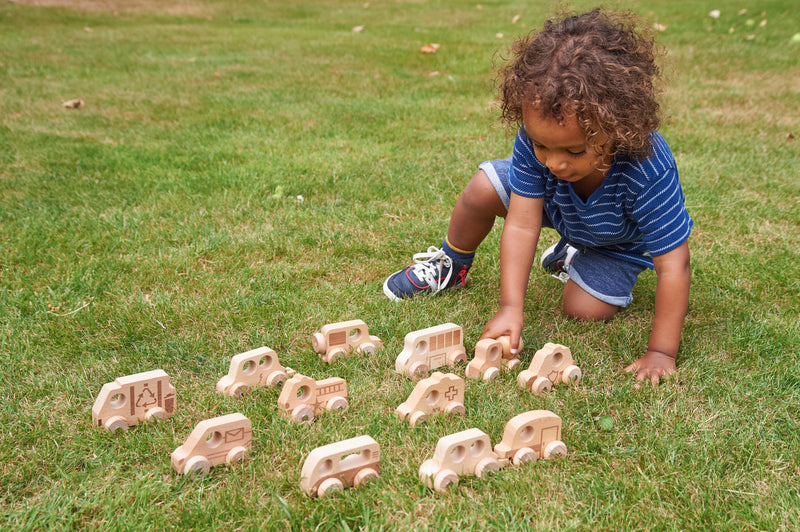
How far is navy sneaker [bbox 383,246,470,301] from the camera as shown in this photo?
9.82 feet

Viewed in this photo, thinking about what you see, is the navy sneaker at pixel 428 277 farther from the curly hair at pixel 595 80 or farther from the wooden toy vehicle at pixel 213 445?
the wooden toy vehicle at pixel 213 445

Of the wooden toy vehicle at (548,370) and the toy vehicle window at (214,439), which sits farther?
the wooden toy vehicle at (548,370)

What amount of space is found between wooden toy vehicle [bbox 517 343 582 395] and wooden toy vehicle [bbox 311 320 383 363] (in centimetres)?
54

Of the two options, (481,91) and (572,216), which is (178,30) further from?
(572,216)

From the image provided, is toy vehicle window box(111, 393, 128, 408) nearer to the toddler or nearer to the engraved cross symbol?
the engraved cross symbol

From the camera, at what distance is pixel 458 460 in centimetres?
181

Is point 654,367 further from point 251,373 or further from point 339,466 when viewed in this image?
point 251,373

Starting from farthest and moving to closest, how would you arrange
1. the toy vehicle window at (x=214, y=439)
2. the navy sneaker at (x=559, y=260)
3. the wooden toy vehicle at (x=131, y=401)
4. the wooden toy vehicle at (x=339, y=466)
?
the navy sneaker at (x=559, y=260)
the wooden toy vehicle at (x=131, y=401)
the toy vehicle window at (x=214, y=439)
the wooden toy vehicle at (x=339, y=466)

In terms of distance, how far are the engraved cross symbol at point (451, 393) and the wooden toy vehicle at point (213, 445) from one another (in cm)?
58

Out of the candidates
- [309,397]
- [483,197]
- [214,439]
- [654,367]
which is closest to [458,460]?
[309,397]

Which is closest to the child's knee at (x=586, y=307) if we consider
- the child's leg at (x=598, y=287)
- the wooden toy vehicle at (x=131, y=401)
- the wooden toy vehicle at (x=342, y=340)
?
the child's leg at (x=598, y=287)

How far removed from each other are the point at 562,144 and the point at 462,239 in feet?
3.35

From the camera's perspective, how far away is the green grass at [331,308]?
5.90ft

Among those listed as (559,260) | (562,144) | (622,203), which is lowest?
(559,260)
